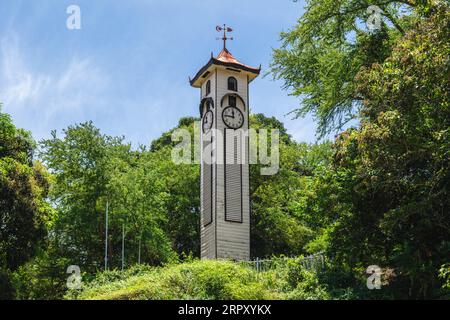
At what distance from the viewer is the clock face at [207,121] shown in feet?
87.0

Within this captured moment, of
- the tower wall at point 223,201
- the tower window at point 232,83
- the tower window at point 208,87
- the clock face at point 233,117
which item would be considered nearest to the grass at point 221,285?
the tower wall at point 223,201

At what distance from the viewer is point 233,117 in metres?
26.6

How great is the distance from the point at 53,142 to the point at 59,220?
347cm

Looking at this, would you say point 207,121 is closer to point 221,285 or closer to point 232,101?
point 232,101

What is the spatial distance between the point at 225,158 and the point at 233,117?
1918mm

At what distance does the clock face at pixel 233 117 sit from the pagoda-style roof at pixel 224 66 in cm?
180

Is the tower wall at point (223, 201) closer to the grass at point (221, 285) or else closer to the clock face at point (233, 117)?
the clock face at point (233, 117)

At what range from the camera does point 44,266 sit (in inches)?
1039

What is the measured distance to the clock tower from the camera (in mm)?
25078

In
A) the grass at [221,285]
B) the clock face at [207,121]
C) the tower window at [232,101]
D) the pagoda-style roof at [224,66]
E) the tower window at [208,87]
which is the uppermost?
the pagoda-style roof at [224,66]

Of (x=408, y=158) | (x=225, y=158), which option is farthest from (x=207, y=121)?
(x=408, y=158)

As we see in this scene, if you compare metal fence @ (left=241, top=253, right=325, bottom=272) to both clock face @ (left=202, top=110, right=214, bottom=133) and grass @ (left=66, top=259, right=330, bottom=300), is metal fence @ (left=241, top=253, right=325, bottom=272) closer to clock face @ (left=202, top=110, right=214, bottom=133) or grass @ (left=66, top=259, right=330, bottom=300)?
grass @ (left=66, top=259, right=330, bottom=300)

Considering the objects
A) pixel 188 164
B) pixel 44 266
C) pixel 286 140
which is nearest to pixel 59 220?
pixel 44 266
